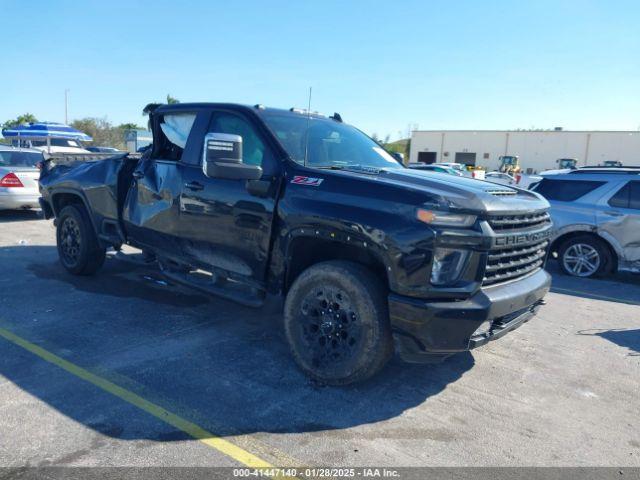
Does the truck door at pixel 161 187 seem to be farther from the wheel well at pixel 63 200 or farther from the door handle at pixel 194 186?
the wheel well at pixel 63 200

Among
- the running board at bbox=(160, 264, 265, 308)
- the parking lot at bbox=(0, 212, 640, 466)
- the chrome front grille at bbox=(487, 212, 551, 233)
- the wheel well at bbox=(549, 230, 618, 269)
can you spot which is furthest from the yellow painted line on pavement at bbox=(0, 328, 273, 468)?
the wheel well at bbox=(549, 230, 618, 269)

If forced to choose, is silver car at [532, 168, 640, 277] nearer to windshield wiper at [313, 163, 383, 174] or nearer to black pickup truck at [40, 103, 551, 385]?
black pickup truck at [40, 103, 551, 385]

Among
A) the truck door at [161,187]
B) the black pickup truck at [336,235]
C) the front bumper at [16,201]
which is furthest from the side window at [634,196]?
the front bumper at [16,201]

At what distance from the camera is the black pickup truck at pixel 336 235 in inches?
135

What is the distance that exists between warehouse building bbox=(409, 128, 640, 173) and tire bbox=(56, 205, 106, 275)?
170 feet

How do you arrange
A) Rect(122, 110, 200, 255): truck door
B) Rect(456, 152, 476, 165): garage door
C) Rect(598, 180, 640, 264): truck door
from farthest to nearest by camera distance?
Rect(456, 152, 476, 165): garage door, Rect(598, 180, 640, 264): truck door, Rect(122, 110, 200, 255): truck door

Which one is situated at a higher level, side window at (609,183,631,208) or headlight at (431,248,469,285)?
side window at (609,183,631,208)

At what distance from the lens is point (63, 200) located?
274 inches

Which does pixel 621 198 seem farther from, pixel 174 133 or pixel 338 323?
pixel 174 133

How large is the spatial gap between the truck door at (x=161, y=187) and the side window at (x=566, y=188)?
6.27m

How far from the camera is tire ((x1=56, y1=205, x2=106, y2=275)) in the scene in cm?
647

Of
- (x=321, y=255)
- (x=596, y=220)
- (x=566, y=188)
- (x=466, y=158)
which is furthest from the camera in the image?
(x=466, y=158)

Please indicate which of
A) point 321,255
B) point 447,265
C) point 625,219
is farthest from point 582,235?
point 447,265

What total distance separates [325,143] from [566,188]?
5.58 meters
